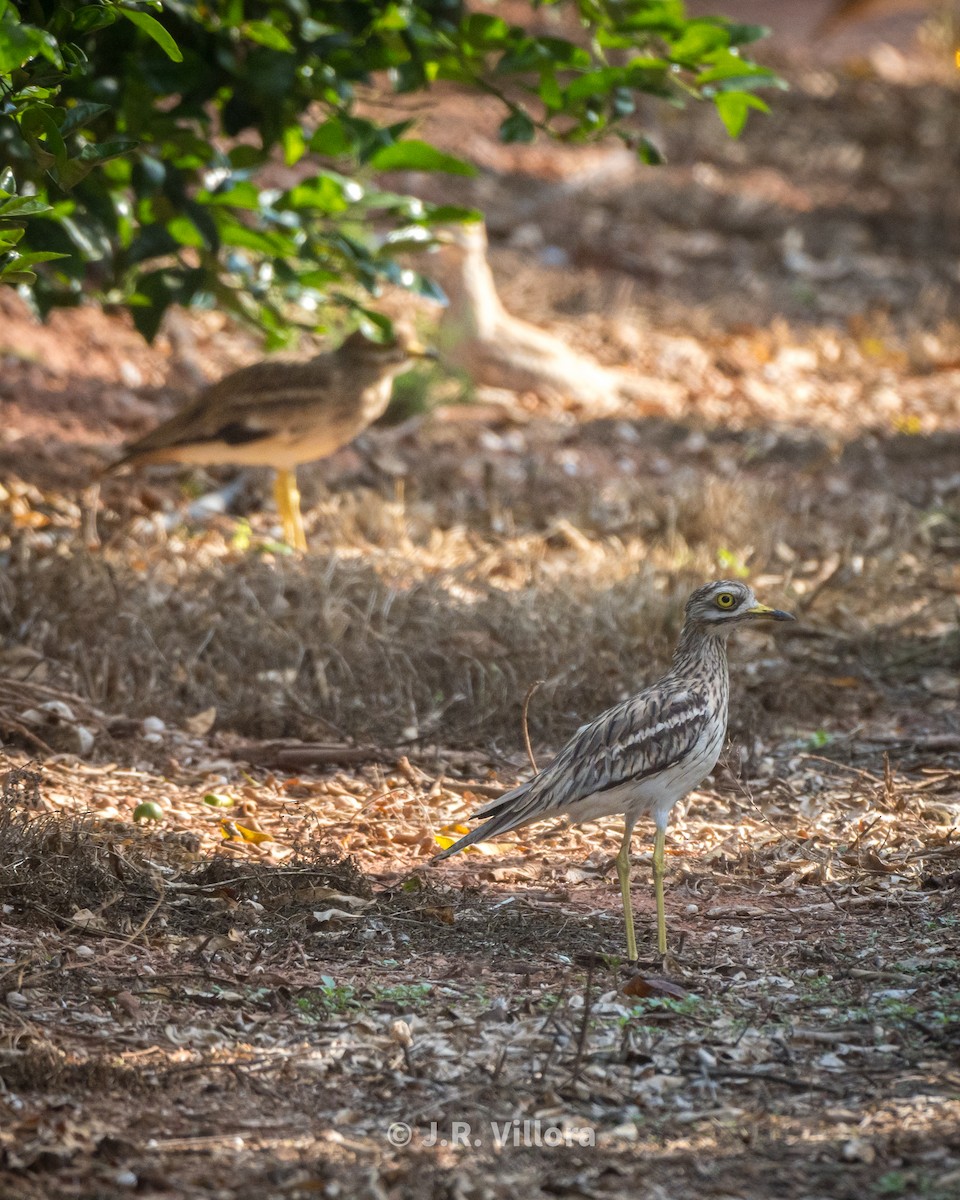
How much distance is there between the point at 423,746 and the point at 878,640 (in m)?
1.96

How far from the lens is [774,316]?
35.4 ft

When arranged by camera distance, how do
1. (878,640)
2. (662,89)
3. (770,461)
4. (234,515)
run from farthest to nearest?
(770,461)
(234,515)
(878,640)
(662,89)

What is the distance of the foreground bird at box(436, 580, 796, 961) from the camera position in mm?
3965

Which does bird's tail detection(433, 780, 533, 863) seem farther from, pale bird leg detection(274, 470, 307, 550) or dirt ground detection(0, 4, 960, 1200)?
pale bird leg detection(274, 470, 307, 550)

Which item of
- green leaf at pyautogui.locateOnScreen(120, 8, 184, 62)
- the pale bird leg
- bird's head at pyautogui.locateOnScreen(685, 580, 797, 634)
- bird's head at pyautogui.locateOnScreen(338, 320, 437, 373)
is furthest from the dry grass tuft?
bird's head at pyautogui.locateOnScreen(338, 320, 437, 373)

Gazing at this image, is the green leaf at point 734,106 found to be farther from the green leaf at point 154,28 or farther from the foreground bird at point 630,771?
the green leaf at point 154,28

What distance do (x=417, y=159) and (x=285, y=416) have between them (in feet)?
6.52

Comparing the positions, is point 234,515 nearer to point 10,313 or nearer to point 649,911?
point 10,313

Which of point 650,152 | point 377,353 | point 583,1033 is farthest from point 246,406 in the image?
point 583,1033

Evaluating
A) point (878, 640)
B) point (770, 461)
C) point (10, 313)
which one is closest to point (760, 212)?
point (770, 461)

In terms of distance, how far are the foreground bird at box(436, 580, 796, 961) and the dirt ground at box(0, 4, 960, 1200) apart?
26 cm

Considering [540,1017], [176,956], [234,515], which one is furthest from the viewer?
[234,515]

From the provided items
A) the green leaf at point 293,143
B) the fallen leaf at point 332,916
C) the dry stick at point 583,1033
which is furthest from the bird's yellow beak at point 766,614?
the green leaf at point 293,143

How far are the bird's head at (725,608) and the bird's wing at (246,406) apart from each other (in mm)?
3116
